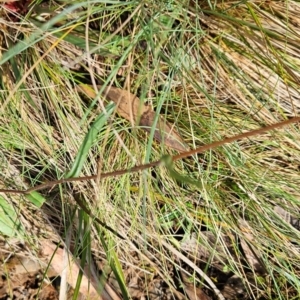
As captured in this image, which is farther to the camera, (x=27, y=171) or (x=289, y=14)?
(x=27, y=171)

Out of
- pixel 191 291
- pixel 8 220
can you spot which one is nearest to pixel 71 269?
pixel 8 220

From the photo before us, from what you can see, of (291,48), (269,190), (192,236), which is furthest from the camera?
(192,236)

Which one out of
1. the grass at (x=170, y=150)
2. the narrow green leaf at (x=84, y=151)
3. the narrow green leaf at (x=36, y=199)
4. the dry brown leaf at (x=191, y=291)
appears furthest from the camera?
the dry brown leaf at (x=191, y=291)

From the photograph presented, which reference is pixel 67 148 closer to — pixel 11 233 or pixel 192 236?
pixel 11 233

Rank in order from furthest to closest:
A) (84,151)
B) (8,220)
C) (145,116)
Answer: (8,220)
(145,116)
(84,151)

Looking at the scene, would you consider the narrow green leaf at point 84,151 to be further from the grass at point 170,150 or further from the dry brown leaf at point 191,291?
the dry brown leaf at point 191,291

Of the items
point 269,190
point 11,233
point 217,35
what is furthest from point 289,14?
point 11,233

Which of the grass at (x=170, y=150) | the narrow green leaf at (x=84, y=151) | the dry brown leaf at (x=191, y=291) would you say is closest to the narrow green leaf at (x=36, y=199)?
the grass at (x=170, y=150)

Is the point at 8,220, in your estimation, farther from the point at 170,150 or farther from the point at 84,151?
the point at 170,150

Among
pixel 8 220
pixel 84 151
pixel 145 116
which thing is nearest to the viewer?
pixel 84 151
